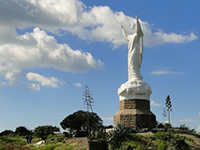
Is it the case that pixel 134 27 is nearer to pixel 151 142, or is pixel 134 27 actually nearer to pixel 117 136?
pixel 117 136

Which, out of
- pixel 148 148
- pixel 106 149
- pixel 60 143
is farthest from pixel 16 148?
pixel 148 148

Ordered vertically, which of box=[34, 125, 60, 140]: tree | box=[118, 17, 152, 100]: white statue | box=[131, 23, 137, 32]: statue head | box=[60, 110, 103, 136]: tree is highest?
box=[131, 23, 137, 32]: statue head

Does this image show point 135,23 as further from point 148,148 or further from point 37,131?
point 37,131

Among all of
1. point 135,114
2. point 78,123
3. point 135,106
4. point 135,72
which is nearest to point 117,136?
point 135,114

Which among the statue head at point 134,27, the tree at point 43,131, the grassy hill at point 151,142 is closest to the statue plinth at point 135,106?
the grassy hill at point 151,142

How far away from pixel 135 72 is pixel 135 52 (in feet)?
5.67

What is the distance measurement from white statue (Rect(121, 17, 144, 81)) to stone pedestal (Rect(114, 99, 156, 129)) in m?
2.16

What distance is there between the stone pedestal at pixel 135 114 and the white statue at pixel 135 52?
7.09 feet

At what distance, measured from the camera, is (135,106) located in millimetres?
24594

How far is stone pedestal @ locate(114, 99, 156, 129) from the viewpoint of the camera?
78.8 feet

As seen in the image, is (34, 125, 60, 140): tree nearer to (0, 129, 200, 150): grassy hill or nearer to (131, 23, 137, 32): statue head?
(0, 129, 200, 150): grassy hill

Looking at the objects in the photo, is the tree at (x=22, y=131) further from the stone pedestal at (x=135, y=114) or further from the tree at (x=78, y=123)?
the stone pedestal at (x=135, y=114)

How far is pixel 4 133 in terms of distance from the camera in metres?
46.1

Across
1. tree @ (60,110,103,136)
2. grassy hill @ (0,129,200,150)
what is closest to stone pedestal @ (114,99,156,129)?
grassy hill @ (0,129,200,150)
